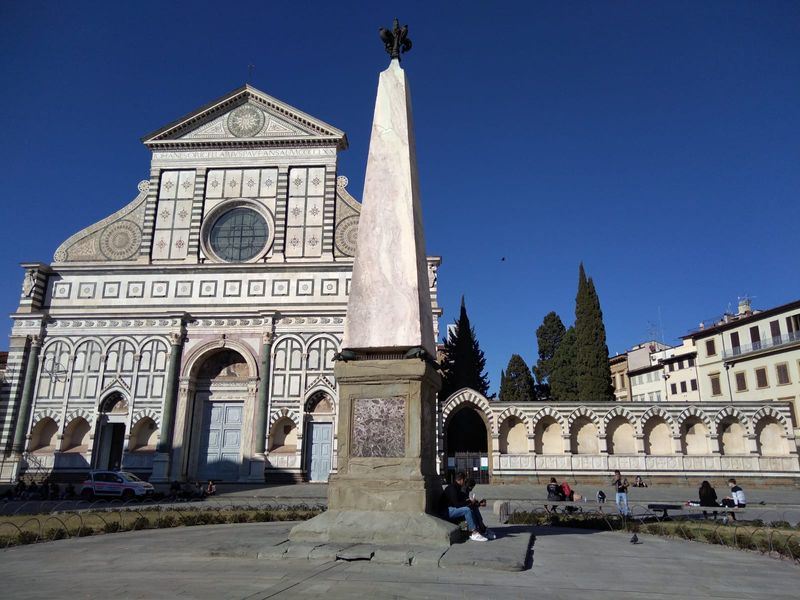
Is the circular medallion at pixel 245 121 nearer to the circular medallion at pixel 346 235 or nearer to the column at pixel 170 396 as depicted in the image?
the circular medallion at pixel 346 235

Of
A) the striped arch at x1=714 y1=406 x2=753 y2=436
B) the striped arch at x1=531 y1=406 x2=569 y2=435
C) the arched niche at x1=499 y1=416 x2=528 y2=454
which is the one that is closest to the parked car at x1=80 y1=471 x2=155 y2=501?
the arched niche at x1=499 y1=416 x2=528 y2=454

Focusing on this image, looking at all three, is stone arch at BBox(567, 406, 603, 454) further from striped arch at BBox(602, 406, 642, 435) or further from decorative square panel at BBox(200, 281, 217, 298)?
decorative square panel at BBox(200, 281, 217, 298)

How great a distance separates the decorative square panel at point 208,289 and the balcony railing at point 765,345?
34.2 m

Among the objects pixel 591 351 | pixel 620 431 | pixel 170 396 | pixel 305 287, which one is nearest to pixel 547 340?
pixel 591 351

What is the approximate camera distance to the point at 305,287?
2953 cm

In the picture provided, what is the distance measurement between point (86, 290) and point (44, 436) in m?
7.58

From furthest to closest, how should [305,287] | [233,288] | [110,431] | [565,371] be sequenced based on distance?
[565,371] < [233,288] < [305,287] < [110,431]

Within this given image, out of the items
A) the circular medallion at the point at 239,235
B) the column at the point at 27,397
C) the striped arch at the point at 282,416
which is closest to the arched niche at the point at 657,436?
the striped arch at the point at 282,416

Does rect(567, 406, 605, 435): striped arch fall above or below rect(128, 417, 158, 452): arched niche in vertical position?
above

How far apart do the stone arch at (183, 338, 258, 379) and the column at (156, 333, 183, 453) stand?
20.2 inches

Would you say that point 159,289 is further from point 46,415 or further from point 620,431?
point 620,431

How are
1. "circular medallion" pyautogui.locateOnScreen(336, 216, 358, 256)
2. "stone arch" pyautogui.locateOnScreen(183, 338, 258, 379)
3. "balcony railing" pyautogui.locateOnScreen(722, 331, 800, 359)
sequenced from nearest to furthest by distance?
"stone arch" pyautogui.locateOnScreen(183, 338, 258, 379), "circular medallion" pyautogui.locateOnScreen(336, 216, 358, 256), "balcony railing" pyautogui.locateOnScreen(722, 331, 800, 359)

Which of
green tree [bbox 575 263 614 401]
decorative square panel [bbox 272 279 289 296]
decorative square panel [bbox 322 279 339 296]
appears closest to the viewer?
decorative square panel [bbox 322 279 339 296]

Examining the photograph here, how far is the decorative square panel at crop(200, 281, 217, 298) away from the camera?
2989cm
